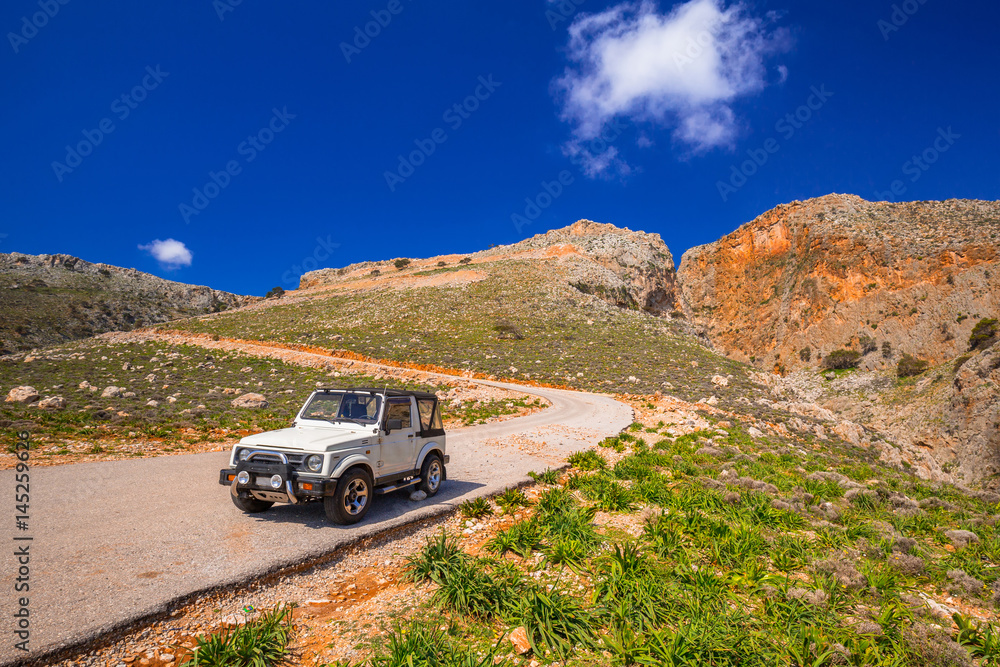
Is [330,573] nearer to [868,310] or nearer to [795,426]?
[795,426]

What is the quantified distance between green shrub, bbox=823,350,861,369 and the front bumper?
233ft

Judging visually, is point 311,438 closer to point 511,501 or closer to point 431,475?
point 431,475

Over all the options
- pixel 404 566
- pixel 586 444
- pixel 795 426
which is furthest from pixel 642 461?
pixel 795 426

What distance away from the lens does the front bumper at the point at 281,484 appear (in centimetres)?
650

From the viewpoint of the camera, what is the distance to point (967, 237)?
2282 inches

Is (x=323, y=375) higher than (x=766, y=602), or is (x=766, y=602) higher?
(x=323, y=375)

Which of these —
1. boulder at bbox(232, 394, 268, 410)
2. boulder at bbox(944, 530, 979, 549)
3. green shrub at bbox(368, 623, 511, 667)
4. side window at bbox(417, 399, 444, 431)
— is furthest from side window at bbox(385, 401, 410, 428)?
boulder at bbox(232, 394, 268, 410)

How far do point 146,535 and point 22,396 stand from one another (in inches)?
724

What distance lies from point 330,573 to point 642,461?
28.5 ft

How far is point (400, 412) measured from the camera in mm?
8484

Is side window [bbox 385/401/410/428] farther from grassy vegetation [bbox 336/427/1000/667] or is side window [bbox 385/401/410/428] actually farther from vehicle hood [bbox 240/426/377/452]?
grassy vegetation [bbox 336/427/1000/667]

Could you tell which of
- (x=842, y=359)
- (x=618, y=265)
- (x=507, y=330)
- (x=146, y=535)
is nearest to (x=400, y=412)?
(x=146, y=535)

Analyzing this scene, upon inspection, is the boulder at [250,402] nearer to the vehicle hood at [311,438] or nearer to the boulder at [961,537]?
the vehicle hood at [311,438]

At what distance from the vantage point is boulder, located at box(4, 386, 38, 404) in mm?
17567
